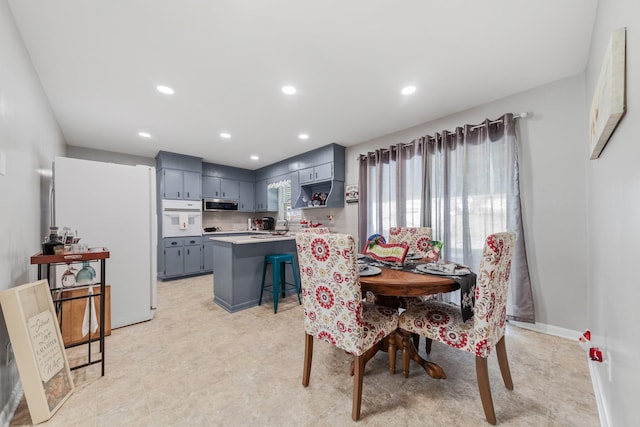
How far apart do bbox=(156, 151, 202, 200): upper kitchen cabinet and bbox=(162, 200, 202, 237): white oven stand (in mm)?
136

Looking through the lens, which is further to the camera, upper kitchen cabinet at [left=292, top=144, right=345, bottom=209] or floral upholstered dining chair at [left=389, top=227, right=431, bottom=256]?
upper kitchen cabinet at [left=292, top=144, right=345, bottom=209]

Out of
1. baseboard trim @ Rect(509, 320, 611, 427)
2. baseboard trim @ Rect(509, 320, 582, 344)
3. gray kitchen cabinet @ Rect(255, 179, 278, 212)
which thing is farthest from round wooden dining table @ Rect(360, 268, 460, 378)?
gray kitchen cabinet @ Rect(255, 179, 278, 212)

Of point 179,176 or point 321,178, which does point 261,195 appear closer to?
point 179,176

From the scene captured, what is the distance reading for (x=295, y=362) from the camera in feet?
6.49

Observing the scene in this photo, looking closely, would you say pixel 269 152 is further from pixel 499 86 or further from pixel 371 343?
pixel 371 343

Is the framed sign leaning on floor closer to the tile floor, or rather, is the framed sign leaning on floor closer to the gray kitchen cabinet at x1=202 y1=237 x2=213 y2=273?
the tile floor

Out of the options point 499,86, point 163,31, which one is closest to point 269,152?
point 163,31

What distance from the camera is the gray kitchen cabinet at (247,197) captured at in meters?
Result: 6.30

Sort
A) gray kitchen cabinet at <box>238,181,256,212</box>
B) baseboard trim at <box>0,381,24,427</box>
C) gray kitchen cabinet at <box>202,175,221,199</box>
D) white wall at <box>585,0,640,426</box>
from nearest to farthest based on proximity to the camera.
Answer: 1. white wall at <box>585,0,640,426</box>
2. baseboard trim at <box>0,381,24,427</box>
3. gray kitchen cabinet at <box>202,175,221,199</box>
4. gray kitchen cabinet at <box>238,181,256,212</box>

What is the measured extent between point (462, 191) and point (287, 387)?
2.75m

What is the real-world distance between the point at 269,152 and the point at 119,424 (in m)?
4.32

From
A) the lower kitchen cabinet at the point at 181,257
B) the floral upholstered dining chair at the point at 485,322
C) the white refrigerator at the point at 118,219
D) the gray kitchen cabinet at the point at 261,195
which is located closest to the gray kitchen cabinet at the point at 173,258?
the lower kitchen cabinet at the point at 181,257

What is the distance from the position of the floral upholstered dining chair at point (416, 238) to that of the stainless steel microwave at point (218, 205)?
4278 millimetres

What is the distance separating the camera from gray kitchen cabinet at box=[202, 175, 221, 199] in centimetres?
563
